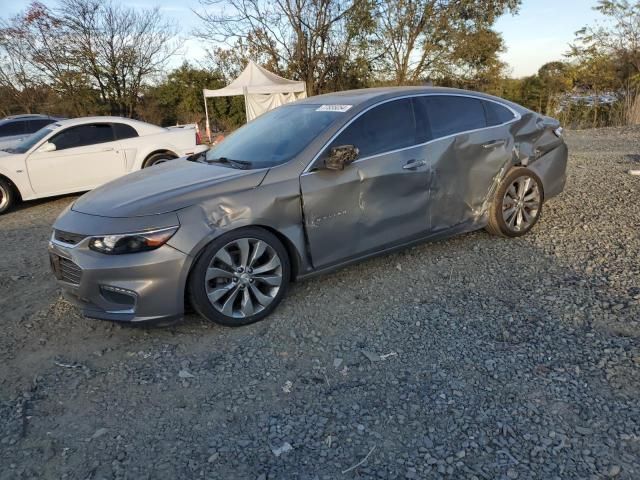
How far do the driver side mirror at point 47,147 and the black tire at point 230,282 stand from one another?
19.4ft

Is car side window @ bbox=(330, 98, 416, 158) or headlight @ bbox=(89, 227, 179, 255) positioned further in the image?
car side window @ bbox=(330, 98, 416, 158)

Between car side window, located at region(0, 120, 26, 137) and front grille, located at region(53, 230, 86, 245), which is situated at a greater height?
car side window, located at region(0, 120, 26, 137)

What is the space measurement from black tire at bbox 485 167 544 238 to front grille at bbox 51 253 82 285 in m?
3.55

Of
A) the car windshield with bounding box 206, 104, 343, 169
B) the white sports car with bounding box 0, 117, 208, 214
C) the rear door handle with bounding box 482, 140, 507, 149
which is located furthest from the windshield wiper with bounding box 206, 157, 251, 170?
the white sports car with bounding box 0, 117, 208, 214

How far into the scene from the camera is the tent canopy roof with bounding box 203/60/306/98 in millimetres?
15673

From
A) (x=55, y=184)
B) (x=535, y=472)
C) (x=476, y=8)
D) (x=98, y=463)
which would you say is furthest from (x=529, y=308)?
(x=476, y=8)

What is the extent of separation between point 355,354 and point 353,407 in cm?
52

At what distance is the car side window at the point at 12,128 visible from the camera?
480 inches

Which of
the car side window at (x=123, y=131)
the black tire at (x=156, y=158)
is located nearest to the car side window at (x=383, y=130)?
the black tire at (x=156, y=158)

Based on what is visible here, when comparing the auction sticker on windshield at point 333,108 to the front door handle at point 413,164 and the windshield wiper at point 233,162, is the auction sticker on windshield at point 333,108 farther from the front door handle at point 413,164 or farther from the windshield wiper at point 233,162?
the windshield wiper at point 233,162

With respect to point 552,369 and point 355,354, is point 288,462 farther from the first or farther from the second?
point 552,369

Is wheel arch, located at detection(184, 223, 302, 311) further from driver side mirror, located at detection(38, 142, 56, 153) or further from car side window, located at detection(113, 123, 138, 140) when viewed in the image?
car side window, located at detection(113, 123, 138, 140)

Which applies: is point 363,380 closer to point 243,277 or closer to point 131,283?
point 243,277

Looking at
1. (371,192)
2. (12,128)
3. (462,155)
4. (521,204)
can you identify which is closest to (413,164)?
(371,192)
